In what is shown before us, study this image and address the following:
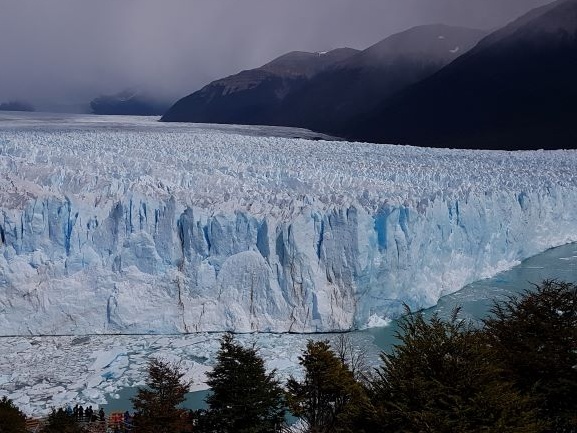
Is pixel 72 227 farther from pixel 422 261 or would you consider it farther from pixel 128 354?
pixel 422 261

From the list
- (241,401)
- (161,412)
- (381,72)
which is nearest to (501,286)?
(241,401)

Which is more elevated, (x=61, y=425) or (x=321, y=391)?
(x=321, y=391)

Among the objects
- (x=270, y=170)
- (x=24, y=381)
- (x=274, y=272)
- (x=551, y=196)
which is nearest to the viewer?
(x=24, y=381)

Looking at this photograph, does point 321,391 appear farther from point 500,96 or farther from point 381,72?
point 381,72

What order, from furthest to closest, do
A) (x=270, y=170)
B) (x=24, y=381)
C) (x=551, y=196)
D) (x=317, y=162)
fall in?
(x=317, y=162), (x=551, y=196), (x=270, y=170), (x=24, y=381)

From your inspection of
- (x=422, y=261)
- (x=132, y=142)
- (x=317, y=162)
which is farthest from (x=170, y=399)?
(x=132, y=142)

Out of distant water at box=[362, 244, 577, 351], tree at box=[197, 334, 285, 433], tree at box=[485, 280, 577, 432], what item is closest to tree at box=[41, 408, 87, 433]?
tree at box=[197, 334, 285, 433]
